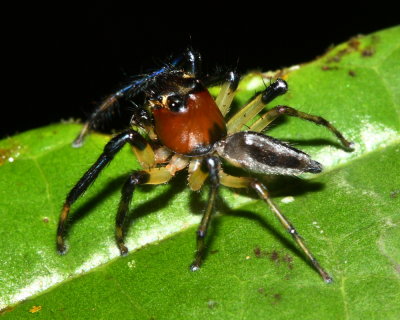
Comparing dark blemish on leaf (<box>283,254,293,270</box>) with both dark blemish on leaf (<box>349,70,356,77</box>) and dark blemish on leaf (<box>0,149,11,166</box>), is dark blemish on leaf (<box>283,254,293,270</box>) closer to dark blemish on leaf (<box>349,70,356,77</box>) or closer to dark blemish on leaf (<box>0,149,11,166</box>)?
dark blemish on leaf (<box>349,70,356,77</box>)

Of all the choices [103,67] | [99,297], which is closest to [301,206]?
[99,297]

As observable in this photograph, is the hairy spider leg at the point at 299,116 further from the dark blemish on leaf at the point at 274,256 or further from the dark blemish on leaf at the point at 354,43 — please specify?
the dark blemish on leaf at the point at 274,256

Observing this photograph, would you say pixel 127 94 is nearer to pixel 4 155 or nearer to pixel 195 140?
pixel 195 140

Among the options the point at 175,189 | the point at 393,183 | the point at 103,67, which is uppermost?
the point at 393,183

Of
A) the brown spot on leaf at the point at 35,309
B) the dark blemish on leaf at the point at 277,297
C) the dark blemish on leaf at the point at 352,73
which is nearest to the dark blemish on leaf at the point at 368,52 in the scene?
the dark blemish on leaf at the point at 352,73

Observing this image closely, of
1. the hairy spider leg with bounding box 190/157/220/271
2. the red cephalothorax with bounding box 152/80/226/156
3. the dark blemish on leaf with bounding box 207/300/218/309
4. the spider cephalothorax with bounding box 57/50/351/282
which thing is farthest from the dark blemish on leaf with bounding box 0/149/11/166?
the dark blemish on leaf with bounding box 207/300/218/309

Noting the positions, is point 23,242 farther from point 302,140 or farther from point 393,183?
point 393,183

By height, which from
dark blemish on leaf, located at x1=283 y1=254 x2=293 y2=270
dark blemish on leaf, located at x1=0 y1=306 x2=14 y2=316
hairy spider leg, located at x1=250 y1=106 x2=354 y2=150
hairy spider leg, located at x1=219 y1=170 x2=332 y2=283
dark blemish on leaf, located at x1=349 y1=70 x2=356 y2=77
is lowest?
dark blemish on leaf, located at x1=0 y1=306 x2=14 y2=316

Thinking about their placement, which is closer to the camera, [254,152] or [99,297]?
[99,297]
